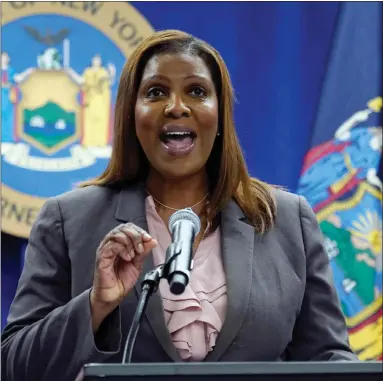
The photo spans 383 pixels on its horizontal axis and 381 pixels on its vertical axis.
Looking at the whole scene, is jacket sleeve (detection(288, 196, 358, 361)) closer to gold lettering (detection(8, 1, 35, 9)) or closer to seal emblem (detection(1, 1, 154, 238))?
seal emblem (detection(1, 1, 154, 238))

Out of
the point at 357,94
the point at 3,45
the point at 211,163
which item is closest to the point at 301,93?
the point at 357,94

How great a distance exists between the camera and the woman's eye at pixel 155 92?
2.44m

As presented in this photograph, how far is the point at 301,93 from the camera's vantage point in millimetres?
4156

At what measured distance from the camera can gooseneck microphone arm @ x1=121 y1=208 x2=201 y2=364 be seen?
1730mm

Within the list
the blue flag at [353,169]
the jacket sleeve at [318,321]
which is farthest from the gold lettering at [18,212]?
the jacket sleeve at [318,321]

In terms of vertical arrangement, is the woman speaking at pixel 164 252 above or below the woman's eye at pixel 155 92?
below

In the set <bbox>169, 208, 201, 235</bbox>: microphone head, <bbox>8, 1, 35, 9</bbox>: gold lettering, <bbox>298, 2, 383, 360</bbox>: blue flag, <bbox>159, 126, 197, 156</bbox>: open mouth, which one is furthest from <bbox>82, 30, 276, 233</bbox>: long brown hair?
<bbox>8, 1, 35, 9</bbox>: gold lettering

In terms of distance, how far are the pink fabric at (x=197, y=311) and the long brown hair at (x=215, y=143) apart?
0.67ft

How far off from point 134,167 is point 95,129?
5.29 ft

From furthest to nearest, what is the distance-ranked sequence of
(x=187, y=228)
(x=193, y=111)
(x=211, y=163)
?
(x=211, y=163)
(x=193, y=111)
(x=187, y=228)

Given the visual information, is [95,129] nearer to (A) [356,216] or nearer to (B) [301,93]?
(B) [301,93]

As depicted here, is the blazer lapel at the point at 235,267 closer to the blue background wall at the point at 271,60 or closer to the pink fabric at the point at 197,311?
the pink fabric at the point at 197,311

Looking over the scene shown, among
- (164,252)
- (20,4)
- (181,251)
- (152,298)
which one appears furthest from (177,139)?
(20,4)

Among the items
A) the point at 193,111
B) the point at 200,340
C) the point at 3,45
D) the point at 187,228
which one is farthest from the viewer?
the point at 3,45
